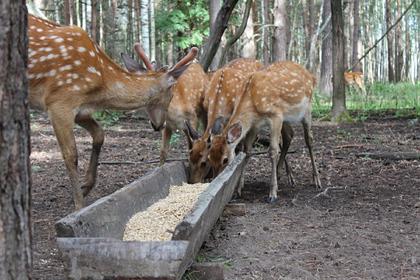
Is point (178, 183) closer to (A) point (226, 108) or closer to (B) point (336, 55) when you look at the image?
(A) point (226, 108)

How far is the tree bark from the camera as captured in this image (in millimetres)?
9398

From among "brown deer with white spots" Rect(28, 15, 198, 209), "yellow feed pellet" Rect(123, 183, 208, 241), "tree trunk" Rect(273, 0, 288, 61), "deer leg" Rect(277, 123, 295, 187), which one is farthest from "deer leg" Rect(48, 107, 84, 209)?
"tree trunk" Rect(273, 0, 288, 61)

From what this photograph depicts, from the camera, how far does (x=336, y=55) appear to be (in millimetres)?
13031

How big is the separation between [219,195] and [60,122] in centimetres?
160

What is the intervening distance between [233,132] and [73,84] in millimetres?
1933

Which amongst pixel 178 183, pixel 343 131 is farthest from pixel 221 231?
pixel 343 131

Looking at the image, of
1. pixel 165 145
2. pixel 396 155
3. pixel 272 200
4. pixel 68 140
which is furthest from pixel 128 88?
pixel 396 155

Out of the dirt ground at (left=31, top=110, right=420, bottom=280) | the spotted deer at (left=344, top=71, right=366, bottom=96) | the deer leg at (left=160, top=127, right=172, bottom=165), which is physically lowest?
the dirt ground at (left=31, top=110, right=420, bottom=280)

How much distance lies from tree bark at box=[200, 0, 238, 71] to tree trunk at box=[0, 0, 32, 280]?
7.01m

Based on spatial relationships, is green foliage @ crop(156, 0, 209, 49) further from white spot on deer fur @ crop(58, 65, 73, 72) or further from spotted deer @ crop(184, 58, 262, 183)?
white spot on deer fur @ crop(58, 65, 73, 72)

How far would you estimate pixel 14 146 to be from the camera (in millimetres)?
2463

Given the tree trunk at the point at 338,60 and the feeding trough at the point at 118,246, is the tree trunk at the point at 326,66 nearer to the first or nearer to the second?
the tree trunk at the point at 338,60

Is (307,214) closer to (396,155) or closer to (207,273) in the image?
(207,273)

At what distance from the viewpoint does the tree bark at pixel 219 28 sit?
9.40 meters
